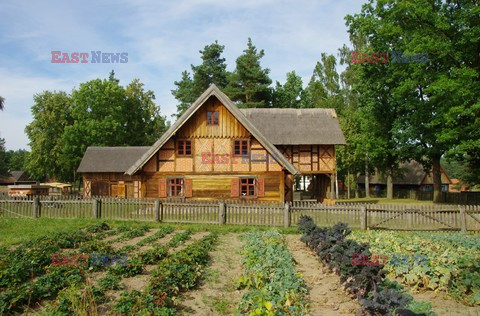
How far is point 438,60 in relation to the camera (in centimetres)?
2916

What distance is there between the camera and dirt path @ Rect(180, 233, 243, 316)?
7.91 metres

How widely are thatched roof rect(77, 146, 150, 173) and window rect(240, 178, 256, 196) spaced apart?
17051mm

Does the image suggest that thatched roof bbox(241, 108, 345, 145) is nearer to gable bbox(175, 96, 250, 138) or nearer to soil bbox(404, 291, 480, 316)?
gable bbox(175, 96, 250, 138)

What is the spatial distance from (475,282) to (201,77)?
50.2 m

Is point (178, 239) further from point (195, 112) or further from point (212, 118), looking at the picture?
point (212, 118)

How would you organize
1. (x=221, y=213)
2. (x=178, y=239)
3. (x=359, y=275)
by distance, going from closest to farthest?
(x=359, y=275), (x=178, y=239), (x=221, y=213)

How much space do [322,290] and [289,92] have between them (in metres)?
51.5

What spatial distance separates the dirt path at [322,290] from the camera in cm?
805

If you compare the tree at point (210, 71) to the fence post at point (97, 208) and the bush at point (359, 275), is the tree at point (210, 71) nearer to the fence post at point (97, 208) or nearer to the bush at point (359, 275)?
the fence post at point (97, 208)

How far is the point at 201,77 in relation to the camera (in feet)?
182

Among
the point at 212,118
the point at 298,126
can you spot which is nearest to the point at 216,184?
the point at 212,118

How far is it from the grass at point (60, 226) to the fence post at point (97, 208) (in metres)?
0.62

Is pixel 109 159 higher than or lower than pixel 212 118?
lower

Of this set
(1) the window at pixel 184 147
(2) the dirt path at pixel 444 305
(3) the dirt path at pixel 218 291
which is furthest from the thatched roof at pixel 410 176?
(2) the dirt path at pixel 444 305
